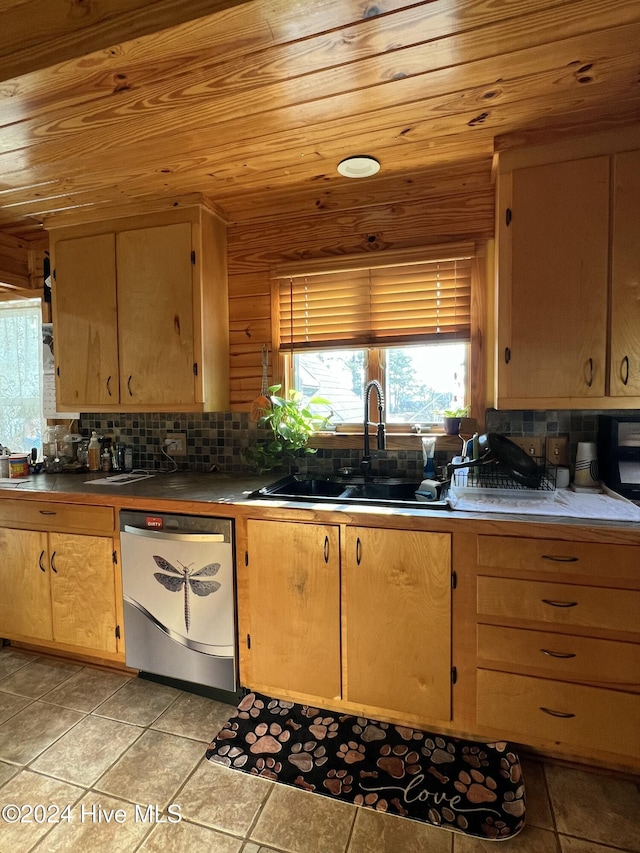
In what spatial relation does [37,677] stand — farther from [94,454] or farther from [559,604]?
[559,604]

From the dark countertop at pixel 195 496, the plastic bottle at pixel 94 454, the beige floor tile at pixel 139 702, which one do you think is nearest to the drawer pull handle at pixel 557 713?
the dark countertop at pixel 195 496

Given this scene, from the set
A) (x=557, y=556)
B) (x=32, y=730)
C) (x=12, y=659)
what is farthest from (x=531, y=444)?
(x=12, y=659)

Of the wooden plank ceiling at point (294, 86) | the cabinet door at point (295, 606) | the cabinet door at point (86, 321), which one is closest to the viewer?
the wooden plank ceiling at point (294, 86)

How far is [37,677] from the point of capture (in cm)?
211

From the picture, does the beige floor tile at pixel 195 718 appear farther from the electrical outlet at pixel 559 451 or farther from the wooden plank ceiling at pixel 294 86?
the wooden plank ceiling at pixel 294 86

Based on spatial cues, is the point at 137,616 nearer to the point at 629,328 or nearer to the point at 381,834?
the point at 381,834

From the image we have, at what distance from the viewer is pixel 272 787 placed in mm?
1491

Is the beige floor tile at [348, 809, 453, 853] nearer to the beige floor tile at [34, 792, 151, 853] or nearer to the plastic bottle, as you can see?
the beige floor tile at [34, 792, 151, 853]

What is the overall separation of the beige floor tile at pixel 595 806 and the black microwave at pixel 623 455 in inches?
39.2

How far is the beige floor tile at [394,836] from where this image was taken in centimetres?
Answer: 128

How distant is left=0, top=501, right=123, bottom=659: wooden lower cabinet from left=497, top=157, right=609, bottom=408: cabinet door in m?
1.92

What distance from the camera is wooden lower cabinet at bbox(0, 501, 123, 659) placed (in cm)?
201

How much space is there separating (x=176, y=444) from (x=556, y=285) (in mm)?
2097

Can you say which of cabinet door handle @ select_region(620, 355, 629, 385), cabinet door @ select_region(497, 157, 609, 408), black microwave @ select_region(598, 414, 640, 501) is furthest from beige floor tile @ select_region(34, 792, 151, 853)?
cabinet door handle @ select_region(620, 355, 629, 385)
